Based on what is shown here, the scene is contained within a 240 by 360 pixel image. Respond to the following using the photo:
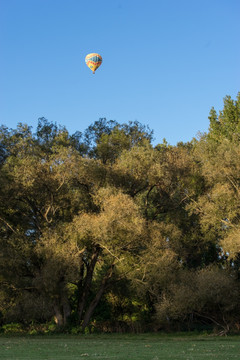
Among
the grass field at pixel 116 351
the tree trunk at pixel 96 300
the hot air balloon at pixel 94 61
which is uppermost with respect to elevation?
the hot air balloon at pixel 94 61

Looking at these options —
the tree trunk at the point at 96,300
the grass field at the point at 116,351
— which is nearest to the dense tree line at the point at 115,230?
the tree trunk at the point at 96,300

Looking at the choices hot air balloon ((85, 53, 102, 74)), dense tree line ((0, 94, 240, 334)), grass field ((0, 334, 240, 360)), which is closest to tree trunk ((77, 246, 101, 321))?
dense tree line ((0, 94, 240, 334))

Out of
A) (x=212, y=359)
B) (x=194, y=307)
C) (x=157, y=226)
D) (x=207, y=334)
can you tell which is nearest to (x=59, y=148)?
(x=157, y=226)

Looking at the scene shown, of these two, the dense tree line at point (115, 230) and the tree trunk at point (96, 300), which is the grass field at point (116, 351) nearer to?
the dense tree line at point (115, 230)

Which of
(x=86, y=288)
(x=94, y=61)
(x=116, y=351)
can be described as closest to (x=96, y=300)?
(x=86, y=288)

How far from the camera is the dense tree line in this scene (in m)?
31.4

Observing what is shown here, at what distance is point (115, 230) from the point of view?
30.3 metres

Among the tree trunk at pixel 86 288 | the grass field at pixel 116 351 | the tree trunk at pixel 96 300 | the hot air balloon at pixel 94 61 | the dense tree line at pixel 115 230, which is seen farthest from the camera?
the hot air balloon at pixel 94 61

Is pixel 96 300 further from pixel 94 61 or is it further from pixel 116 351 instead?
pixel 94 61

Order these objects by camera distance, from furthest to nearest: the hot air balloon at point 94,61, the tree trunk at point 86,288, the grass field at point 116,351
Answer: the hot air balloon at point 94,61 → the tree trunk at point 86,288 → the grass field at point 116,351

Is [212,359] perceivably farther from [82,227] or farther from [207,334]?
[207,334]

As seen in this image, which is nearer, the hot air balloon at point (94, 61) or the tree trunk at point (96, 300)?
the tree trunk at point (96, 300)

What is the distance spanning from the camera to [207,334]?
33656 mm

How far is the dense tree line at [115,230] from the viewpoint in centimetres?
3139
